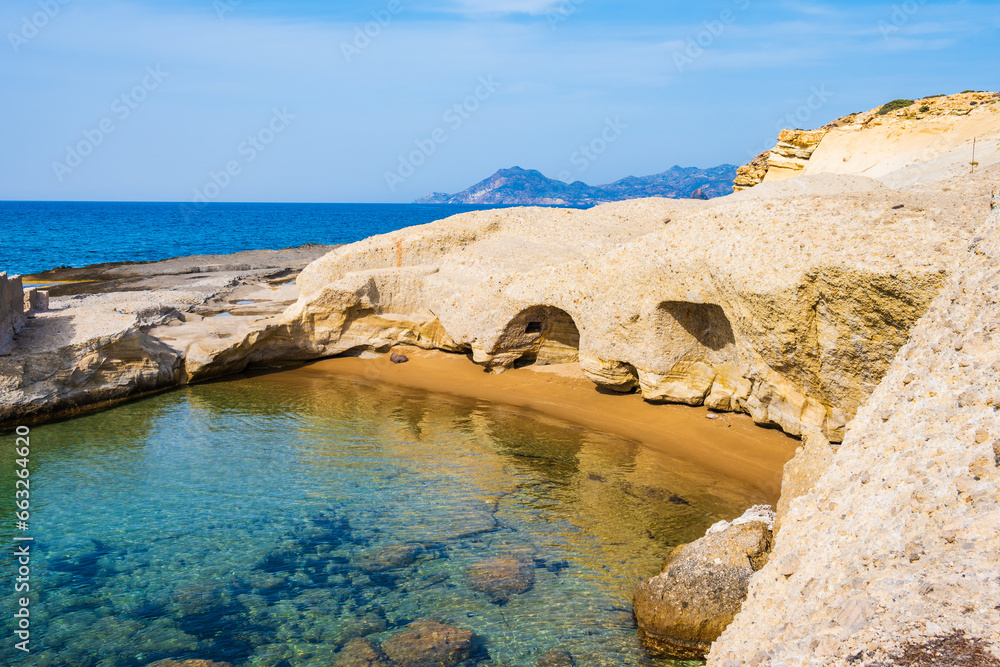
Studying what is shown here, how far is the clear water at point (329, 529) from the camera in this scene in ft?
24.0

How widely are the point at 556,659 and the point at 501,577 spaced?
60.0 inches

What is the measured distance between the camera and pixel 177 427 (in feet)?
45.3

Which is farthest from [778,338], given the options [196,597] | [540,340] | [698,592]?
[196,597]

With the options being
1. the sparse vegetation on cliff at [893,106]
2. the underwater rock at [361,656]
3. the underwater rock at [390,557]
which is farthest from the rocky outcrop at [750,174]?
the underwater rock at [361,656]

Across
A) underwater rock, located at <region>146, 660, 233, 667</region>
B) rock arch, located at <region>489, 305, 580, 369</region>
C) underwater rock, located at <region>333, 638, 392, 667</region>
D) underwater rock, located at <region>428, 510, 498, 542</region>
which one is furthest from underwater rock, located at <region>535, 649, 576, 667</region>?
rock arch, located at <region>489, 305, 580, 369</region>

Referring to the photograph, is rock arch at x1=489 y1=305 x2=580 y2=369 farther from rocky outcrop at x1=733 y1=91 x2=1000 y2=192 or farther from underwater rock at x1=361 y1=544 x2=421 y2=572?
rocky outcrop at x1=733 y1=91 x2=1000 y2=192

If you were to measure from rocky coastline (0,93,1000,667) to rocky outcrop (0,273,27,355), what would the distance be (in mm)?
99

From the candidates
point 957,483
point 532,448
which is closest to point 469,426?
point 532,448

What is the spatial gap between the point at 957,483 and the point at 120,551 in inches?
376

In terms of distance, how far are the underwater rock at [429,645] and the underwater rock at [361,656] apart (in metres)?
0.09

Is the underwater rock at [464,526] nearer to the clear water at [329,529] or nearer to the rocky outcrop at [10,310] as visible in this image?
the clear water at [329,529]

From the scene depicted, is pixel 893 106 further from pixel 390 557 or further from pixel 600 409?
pixel 390 557

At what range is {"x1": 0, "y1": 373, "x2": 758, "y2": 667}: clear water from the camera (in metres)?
7.30

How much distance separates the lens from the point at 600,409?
13930mm
